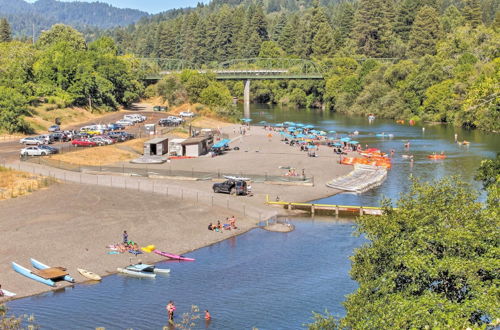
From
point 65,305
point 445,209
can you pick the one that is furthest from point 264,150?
point 445,209

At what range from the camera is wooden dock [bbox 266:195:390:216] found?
72.9 m

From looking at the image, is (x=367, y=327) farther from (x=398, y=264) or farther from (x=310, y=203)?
(x=310, y=203)

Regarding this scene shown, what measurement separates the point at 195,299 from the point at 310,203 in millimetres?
31338

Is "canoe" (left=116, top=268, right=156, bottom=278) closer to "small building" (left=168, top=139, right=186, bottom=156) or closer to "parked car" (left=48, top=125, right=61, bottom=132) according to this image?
"small building" (left=168, top=139, right=186, bottom=156)

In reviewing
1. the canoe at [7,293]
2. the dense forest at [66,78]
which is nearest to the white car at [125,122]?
the dense forest at [66,78]

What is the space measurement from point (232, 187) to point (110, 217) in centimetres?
1820

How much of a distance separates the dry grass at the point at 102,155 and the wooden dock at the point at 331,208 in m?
34.2

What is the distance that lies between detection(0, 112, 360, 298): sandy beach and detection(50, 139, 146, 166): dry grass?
24.7ft

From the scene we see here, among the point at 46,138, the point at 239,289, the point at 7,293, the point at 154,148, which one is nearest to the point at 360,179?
the point at 154,148

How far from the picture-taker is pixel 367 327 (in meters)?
29.2

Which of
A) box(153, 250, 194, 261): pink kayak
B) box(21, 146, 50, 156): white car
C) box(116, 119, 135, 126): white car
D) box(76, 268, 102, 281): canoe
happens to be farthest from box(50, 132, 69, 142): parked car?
box(76, 268, 102, 281): canoe

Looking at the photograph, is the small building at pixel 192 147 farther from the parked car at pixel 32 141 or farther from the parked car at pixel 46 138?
the parked car at pixel 32 141

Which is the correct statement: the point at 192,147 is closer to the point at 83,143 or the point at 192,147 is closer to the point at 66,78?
the point at 83,143

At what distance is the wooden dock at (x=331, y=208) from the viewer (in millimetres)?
72875
